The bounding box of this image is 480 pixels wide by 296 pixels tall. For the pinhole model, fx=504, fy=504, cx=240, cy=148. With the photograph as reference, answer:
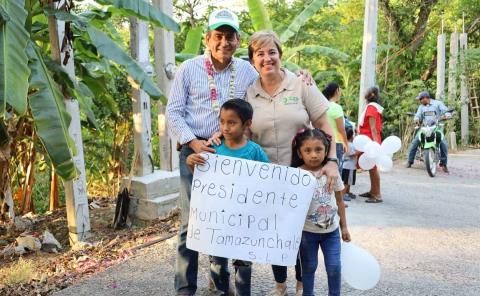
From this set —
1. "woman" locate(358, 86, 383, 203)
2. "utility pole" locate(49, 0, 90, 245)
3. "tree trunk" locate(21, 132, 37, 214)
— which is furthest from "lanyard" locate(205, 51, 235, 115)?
"woman" locate(358, 86, 383, 203)

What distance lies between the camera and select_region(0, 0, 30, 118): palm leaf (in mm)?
3180

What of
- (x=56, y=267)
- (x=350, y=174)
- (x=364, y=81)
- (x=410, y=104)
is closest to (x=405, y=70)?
(x=410, y=104)

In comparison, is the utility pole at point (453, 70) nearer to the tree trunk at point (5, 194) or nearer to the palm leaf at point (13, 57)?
the tree trunk at point (5, 194)

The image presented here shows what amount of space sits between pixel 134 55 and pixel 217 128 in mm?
3335

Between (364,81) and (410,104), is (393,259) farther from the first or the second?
(410,104)

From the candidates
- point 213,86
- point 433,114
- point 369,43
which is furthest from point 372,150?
point 369,43

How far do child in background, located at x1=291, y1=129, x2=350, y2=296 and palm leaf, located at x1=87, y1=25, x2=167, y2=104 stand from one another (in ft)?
7.74

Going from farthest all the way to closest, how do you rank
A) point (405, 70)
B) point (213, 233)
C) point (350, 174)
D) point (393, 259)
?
point (405, 70)
point (350, 174)
point (393, 259)
point (213, 233)

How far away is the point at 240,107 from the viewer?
9.53 feet

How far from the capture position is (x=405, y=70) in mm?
18031

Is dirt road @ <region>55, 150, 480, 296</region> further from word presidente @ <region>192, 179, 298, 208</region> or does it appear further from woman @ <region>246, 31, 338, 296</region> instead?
woman @ <region>246, 31, 338, 296</region>

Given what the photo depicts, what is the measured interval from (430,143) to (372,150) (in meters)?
3.98

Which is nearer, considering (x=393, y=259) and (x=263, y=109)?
(x=263, y=109)

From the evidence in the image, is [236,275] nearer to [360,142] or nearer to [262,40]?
[262,40]
